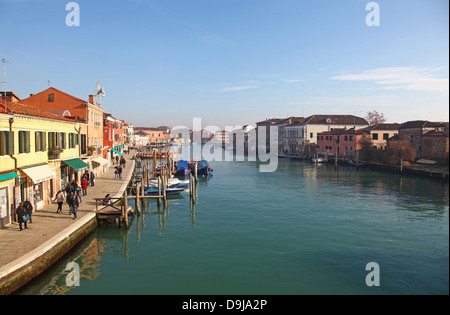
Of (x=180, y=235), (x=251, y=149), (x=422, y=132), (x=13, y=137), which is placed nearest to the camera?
(x=13, y=137)

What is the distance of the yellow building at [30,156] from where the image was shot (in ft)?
48.2

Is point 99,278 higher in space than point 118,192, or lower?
lower

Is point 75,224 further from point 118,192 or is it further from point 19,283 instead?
point 118,192

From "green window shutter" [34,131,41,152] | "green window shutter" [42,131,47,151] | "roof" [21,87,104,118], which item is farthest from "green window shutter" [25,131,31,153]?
"roof" [21,87,104,118]

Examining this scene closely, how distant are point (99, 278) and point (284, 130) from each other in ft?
298

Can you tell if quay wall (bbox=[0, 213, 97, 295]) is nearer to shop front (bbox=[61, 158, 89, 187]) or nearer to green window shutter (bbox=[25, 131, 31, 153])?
green window shutter (bbox=[25, 131, 31, 153])

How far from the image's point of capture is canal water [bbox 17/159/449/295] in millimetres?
12055

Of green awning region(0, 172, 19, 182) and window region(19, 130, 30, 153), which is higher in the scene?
window region(19, 130, 30, 153)

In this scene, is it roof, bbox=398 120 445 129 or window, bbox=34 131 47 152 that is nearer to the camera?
window, bbox=34 131 47 152

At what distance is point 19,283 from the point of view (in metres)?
10.9

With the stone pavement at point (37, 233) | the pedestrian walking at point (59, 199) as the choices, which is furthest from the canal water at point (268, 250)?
the pedestrian walking at point (59, 199)

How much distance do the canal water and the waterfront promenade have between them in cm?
80

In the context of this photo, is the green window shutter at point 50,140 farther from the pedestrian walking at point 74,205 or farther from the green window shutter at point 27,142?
the pedestrian walking at point 74,205
